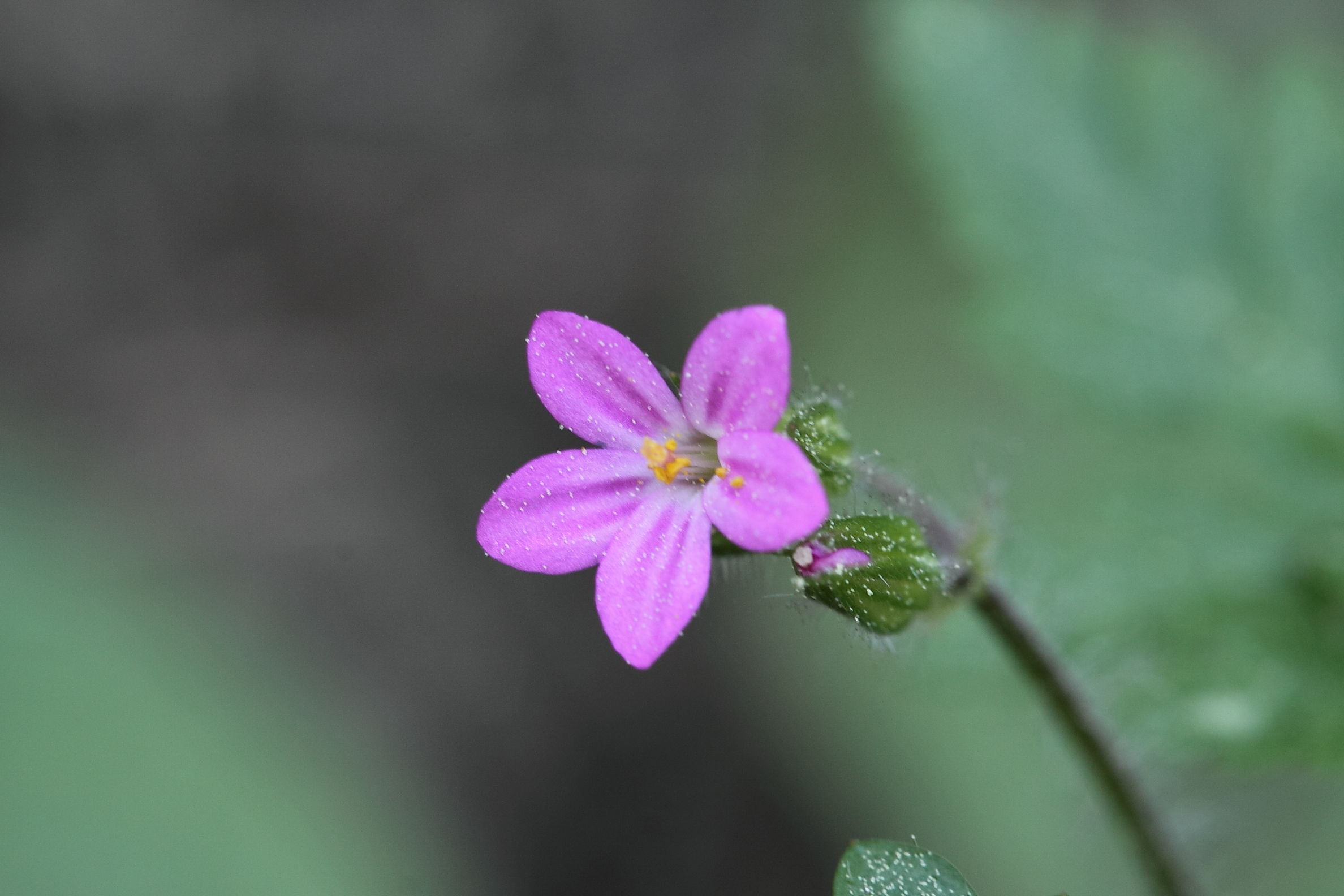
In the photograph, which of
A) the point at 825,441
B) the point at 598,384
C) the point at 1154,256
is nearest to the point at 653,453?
the point at 598,384

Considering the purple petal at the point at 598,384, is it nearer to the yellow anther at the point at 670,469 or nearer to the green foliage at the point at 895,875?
the yellow anther at the point at 670,469

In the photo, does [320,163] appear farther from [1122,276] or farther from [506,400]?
[1122,276]

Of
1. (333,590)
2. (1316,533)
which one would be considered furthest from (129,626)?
(1316,533)

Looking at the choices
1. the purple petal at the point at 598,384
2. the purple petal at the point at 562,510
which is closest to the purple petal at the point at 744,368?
the purple petal at the point at 598,384

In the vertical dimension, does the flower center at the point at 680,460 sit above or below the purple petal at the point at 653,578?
above

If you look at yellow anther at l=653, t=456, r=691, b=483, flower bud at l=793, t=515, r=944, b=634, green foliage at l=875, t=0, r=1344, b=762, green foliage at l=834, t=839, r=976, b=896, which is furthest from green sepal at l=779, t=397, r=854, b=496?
green foliage at l=875, t=0, r=1344, b=762
